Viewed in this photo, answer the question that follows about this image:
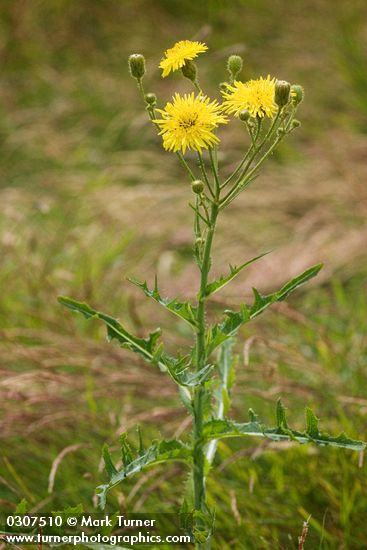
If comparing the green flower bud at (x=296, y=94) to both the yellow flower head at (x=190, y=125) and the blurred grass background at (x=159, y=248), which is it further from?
the blurred grass background at (x=159, y=248)

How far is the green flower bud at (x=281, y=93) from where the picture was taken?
4.12ft

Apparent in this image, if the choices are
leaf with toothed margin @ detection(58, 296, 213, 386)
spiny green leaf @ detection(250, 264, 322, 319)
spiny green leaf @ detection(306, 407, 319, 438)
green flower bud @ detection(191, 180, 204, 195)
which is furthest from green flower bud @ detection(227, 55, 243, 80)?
spiny green leaf @ detection(306, 407, 319, 438)

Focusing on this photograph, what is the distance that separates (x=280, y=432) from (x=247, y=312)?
0.20 meters

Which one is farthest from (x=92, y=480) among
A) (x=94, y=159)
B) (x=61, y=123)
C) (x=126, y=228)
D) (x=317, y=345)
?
(x=61, y=123)

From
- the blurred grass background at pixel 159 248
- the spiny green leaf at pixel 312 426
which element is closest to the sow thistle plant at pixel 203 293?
the spiny green leaf at pixel 312 426

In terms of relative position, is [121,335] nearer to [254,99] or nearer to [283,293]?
[283,293]

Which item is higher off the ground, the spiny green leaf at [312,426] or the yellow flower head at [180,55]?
the yellow flower head at [180,55]

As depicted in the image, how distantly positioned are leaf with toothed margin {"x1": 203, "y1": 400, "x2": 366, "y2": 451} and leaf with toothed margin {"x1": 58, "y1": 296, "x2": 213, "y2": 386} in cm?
10

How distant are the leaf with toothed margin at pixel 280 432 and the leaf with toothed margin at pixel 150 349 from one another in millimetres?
99

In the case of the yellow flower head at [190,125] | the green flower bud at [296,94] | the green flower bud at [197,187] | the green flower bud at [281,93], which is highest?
the green flower bud at [296,94]

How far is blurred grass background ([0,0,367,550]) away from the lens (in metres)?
2.05

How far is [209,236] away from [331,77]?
384 cm

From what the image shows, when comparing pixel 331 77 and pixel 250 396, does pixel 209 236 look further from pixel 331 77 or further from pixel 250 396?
pixel 331 77

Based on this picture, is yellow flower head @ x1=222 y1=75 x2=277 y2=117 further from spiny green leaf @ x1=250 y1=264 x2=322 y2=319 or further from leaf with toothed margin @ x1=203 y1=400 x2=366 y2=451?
leaf with toothed margin @ x1=203 y1=400 x2=366 y2=451
